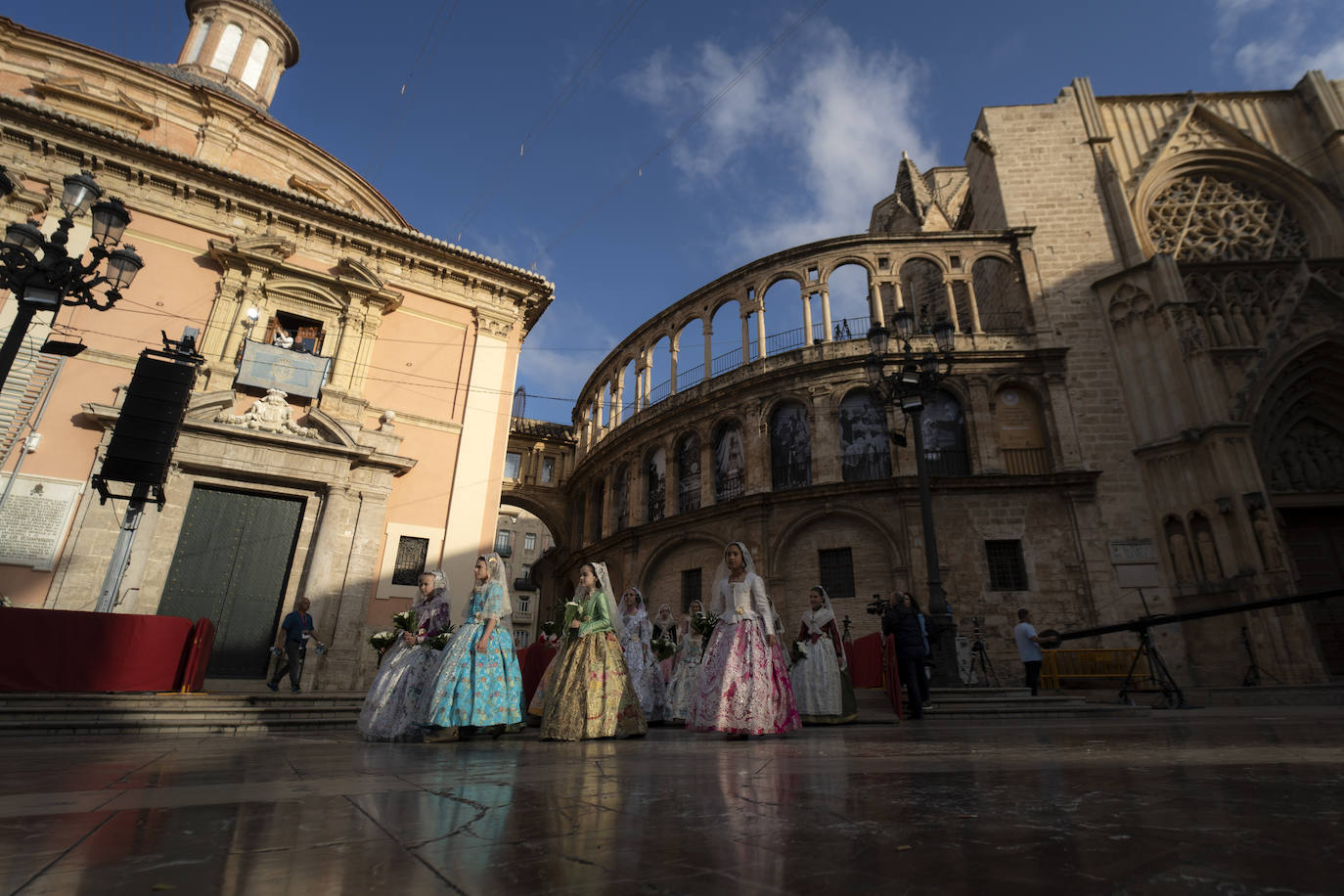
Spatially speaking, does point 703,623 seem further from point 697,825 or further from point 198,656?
point 198,656

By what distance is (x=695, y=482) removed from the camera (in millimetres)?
22266

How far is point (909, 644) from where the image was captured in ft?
29.4

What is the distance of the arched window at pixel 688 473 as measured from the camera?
22.2m

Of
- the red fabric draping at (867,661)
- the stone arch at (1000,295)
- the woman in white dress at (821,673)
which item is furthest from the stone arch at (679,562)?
the stone arch at (1000,295)

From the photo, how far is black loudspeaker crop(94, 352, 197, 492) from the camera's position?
30.3ft

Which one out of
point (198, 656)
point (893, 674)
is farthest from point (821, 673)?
point (198, 656)

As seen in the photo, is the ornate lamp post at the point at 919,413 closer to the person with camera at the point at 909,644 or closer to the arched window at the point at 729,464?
the person with camera at the point at 909,644

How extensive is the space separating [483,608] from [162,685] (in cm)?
573

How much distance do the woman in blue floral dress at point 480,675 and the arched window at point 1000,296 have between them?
18953mm

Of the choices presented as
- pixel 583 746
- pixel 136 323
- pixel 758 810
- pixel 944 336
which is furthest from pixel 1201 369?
pixel 136 323

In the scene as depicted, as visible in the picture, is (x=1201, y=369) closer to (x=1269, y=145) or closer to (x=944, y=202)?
(x=1269, y=145)

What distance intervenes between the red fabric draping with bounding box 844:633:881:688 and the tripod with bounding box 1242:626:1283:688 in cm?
865

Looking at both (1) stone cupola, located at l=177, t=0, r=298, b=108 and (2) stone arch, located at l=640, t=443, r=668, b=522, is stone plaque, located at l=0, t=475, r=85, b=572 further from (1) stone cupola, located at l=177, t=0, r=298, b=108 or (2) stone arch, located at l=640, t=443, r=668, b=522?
(1) stone cupola, located at l=177, t=0, r=298, b=108

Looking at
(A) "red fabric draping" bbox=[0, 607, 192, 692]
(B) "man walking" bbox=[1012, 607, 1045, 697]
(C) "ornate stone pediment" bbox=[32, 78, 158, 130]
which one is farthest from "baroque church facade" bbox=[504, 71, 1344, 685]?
(C) "ornate stone pediment" bbox=[32, 78, 158, 130]
